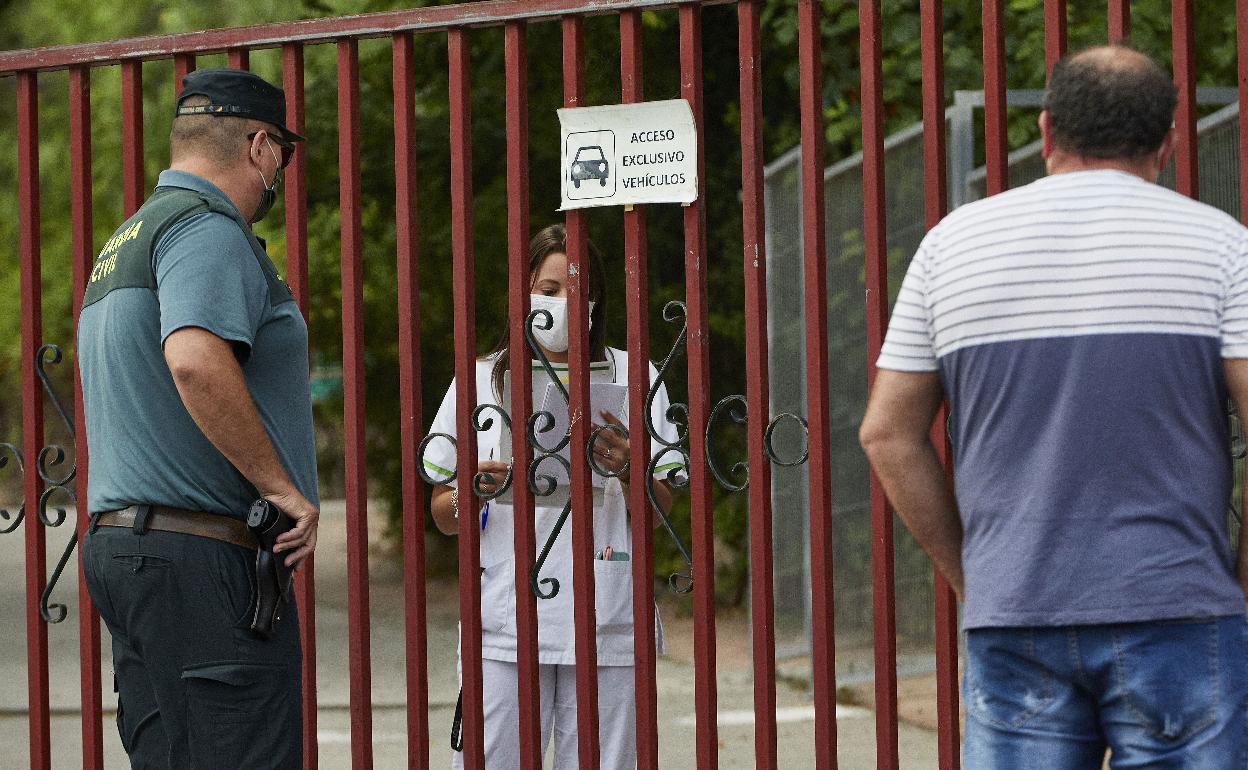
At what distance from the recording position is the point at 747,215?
3818mm

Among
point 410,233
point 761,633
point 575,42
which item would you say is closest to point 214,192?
point 410,233

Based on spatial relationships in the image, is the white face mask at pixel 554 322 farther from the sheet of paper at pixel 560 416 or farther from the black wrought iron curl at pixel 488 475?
the black wrought iron curl at pixel 488 475

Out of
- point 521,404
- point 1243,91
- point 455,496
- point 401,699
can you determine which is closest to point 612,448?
point 521,404

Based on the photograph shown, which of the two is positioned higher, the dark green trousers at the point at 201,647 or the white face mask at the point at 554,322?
the white face mask at the point at 554,322

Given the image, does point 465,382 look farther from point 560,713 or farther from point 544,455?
point 560,713

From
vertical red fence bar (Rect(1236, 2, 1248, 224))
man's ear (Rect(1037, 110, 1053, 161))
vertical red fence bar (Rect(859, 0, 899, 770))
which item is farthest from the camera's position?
vertical red fence bar (Rect(859, 0, 899, 770))

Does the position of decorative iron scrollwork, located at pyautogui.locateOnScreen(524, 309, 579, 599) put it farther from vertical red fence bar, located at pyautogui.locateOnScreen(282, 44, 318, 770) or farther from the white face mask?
vertical red fence bar, located at pyautogui.locateOnScreen(282, 44, 318, 770)

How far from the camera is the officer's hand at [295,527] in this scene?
3408mm

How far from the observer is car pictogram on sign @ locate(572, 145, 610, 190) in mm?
3918

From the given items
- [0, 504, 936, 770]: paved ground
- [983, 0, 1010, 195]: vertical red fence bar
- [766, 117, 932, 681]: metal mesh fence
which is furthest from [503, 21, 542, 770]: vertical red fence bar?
[766, 117, 932, 681]: metal mesh fence

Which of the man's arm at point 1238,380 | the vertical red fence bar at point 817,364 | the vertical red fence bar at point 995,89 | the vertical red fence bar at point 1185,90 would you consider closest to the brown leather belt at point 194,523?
the vertical red fence bar at point 817,364

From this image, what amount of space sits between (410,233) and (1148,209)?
2003 mm

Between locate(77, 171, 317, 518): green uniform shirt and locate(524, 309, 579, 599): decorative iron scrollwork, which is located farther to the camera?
locate(524, 309, 579, 599): decorative iron scrollwork

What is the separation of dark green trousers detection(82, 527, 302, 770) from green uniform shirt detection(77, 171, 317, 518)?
0.10 metres
